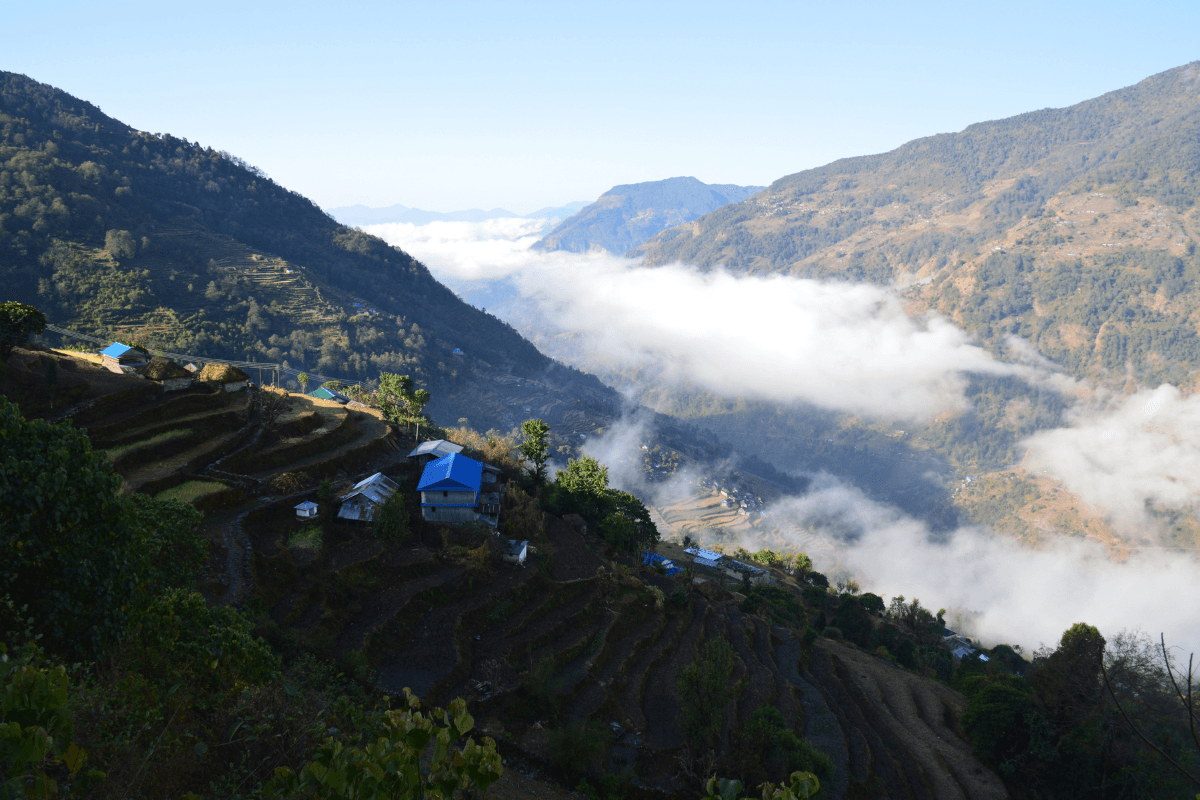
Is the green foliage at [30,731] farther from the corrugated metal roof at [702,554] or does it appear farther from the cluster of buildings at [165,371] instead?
the corrugated metal roof at [702,554]

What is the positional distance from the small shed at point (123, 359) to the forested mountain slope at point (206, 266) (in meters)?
42.1

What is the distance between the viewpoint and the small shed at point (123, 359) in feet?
113

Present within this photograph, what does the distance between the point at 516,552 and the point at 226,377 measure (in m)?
20.6

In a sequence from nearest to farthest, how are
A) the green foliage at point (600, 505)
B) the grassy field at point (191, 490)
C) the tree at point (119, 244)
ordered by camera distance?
1. the grassy field at point (191, 490)
2. the green foliage at point (600, 505)
3. the tree at point (119, 244)

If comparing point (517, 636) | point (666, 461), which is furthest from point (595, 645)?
point (666, 461)

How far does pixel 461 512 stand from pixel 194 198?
14798 cm

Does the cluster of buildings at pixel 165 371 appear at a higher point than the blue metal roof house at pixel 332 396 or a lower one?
higher

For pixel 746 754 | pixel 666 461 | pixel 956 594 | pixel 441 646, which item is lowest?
pixel 956 594

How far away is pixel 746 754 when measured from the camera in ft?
75.7

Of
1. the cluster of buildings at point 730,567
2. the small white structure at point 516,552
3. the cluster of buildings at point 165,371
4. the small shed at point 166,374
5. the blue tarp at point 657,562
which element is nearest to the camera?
the small white structure at point 516,552

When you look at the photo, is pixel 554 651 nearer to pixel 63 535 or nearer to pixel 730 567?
pixel 63 535

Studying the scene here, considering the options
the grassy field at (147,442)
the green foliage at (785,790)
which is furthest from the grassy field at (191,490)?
the green foliage at (785,790)

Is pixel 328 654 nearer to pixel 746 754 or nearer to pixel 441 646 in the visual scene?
pixel 441 646

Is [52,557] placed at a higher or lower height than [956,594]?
higher
